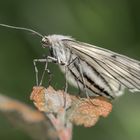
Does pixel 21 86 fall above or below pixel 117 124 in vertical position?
above

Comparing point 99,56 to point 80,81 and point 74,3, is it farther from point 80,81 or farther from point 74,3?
point 74,3

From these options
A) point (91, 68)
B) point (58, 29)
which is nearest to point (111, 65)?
point (91, 68)

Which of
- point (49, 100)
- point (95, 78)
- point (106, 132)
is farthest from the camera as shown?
point (106, 132)

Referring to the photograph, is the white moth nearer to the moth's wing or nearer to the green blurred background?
the moth's wing

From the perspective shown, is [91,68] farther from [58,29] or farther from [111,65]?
[58,29]

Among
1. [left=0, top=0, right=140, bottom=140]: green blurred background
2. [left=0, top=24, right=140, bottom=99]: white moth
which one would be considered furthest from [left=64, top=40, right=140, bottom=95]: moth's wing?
[left=0, top=0, right=140, bottom=140]: green blurred background

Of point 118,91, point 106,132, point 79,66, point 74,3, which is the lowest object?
point 106,132

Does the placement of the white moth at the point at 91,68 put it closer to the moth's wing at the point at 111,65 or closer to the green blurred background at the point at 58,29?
the moth's wing at the point at 111,65

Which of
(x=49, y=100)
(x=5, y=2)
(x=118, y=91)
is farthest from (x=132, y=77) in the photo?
(x=5, y=2)
